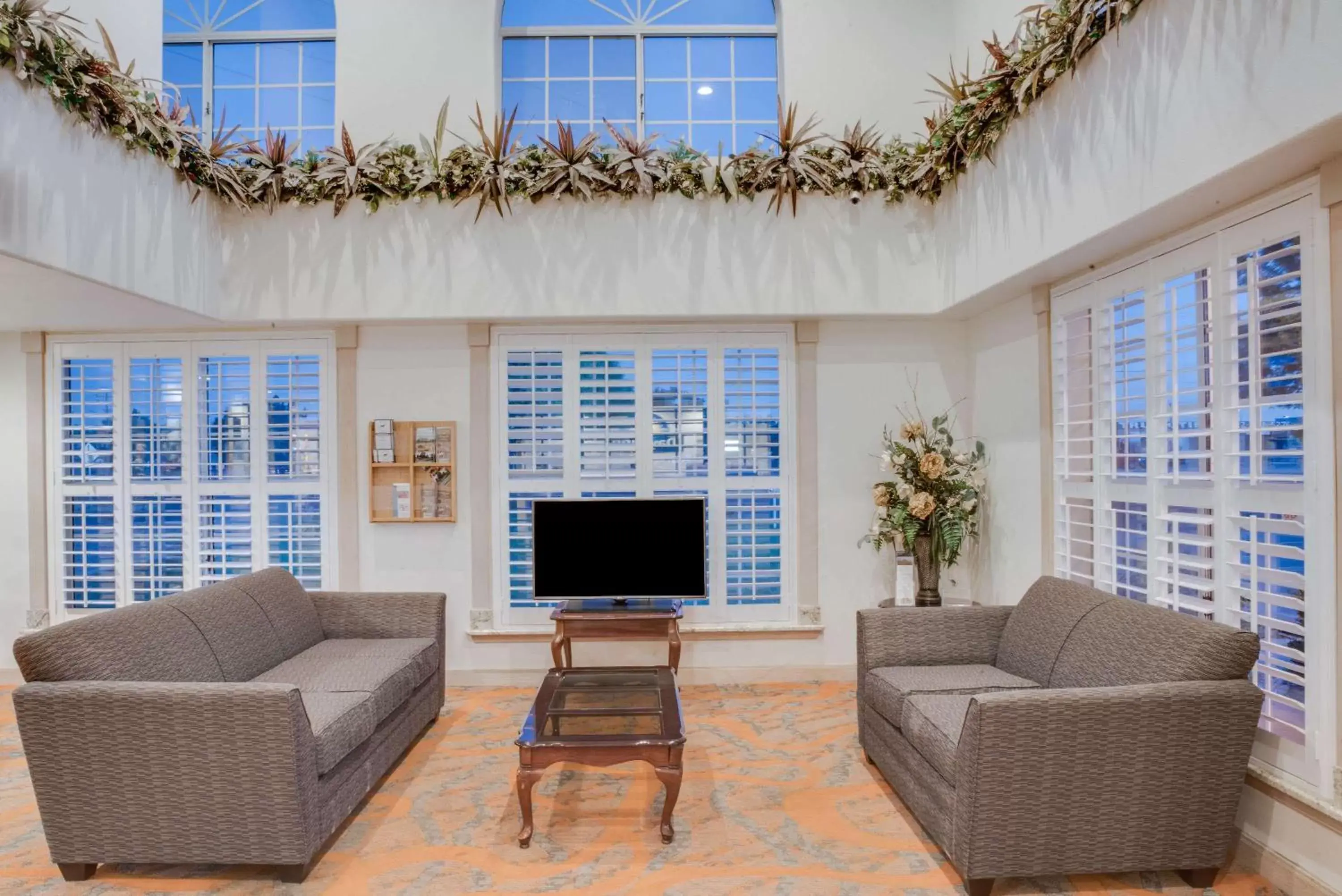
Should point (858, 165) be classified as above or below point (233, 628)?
above

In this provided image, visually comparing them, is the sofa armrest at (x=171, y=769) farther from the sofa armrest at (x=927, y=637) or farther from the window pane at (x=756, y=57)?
the window pane at (x=756, y=57)

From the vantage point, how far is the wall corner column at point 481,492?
4.62m

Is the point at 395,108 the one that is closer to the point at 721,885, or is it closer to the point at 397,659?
the point at 397,659

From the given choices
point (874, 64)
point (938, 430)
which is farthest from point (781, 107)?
point (938, 430)

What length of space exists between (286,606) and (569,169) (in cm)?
285

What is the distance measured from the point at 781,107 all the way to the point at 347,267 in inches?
114

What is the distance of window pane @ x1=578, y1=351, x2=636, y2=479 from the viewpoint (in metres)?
4.66

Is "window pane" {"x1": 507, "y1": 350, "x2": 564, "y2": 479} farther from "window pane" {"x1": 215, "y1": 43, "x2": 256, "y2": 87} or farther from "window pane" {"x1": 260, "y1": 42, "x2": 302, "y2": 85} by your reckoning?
"window pane" {"x1": 215, "y1": 43, "x2": 256, "y2": 87}

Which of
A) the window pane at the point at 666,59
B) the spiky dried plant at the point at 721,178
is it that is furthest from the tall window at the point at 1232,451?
the window pane at the point at 666,59

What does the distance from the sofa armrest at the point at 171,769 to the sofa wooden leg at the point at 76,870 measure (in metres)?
0.08

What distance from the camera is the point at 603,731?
2789mm

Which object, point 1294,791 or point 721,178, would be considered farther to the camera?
point 721,178

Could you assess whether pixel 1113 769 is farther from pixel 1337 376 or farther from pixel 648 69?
pixel 648 69

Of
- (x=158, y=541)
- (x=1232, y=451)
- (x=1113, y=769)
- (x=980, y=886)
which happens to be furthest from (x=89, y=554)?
(x=1232, y=451)
